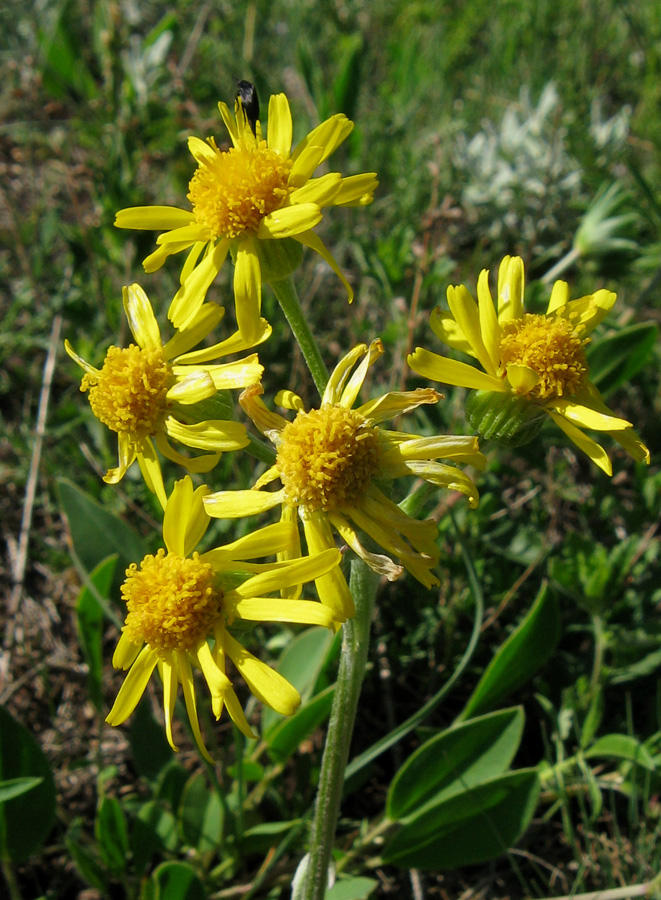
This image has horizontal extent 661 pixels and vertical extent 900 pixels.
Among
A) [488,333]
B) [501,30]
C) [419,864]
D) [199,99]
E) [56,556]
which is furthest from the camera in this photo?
[501,30]

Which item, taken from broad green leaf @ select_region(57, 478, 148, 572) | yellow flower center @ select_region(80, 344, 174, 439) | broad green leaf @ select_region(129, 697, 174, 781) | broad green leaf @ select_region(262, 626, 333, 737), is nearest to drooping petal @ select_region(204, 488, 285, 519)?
yellow flower center @ select_region(80, 344, 174, 439)

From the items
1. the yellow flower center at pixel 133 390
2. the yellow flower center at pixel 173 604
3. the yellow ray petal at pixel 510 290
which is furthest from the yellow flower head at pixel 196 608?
the yellow ray petal at pixel 510 290

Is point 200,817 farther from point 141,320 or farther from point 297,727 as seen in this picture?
point 141,320

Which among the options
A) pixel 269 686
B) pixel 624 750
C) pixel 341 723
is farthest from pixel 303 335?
pixel 624 750

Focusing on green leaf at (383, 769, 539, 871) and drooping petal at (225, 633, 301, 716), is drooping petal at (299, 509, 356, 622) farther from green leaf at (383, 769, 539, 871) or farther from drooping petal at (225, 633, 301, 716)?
green leaf at (383, 769, 539, 871)

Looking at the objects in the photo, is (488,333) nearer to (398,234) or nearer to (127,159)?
(398,234)

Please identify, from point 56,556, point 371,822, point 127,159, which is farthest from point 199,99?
point 371,822

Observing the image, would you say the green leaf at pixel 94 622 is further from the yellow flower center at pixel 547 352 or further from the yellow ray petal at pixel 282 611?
the yellow flower center at pixel 547 352
